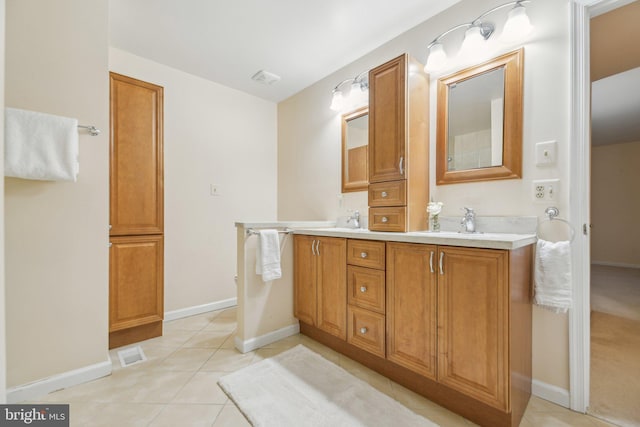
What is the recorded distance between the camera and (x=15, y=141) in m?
1.34

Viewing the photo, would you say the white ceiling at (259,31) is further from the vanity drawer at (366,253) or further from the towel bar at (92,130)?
the vanity drawer at (366,253)

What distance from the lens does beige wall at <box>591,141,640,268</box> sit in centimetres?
499

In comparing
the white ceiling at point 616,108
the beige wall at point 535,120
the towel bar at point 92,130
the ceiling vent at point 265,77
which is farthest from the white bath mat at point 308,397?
the white ceiling at point 616,108

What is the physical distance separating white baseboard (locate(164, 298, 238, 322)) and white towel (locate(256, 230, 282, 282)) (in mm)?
1189

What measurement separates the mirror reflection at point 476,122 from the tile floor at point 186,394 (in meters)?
1.42

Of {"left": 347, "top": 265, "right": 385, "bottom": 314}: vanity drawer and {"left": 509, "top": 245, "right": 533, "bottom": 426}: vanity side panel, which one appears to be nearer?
{"left": 509, "top": 245, "right": 533, "bottom": 426}: vanity side panel

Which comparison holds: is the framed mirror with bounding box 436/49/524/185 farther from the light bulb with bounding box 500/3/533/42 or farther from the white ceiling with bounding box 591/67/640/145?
the white ceiling with bounding box 591/67/640/145

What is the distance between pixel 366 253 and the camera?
169 cm

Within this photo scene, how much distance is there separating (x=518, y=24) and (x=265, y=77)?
213 centimetres

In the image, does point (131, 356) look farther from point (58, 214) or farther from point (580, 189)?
point (580, 189)

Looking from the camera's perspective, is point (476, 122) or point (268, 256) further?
point (268, 256)

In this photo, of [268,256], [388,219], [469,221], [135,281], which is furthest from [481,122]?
[135,281]

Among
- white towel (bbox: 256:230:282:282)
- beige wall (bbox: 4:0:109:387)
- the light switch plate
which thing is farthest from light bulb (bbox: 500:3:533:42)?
beige wall (bbox: 4:0:109:387)

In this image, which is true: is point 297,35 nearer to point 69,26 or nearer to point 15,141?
point 69,26
